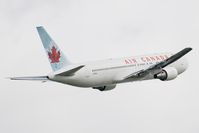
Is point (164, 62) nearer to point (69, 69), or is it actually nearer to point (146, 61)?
point (146, 61)

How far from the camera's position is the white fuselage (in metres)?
128

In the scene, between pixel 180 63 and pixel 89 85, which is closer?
pixel 89 85

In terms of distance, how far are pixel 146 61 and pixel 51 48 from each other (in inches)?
610

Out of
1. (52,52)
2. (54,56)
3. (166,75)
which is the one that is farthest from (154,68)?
(52,52)

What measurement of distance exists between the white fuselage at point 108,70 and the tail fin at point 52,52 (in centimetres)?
333

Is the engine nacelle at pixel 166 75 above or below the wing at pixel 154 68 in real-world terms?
below

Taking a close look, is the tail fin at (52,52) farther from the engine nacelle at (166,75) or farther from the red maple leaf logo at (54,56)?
the engine nacelle at (166,75)

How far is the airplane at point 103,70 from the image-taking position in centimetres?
12738

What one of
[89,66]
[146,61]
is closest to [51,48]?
[89,66]

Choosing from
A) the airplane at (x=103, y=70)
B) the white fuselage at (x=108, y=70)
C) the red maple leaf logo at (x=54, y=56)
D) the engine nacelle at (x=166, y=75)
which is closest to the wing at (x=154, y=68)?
the airplane at (x=103, y=70)

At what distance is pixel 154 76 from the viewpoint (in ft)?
439

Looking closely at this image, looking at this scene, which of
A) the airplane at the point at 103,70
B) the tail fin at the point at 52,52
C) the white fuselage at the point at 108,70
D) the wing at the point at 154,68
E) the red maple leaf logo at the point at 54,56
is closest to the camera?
the airplane at the point at 103,70

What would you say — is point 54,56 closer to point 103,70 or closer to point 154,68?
point 103,70

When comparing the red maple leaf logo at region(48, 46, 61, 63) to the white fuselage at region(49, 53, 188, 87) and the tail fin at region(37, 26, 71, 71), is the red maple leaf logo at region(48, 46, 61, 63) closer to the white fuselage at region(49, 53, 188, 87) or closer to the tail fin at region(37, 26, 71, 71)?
the tail fin at region(37, 26, 71, 71)
